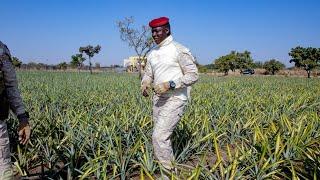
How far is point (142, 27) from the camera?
→ 33406 millimetres

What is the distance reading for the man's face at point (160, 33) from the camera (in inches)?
149

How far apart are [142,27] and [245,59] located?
112ft

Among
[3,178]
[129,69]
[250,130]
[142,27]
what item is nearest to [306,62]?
[142,27]

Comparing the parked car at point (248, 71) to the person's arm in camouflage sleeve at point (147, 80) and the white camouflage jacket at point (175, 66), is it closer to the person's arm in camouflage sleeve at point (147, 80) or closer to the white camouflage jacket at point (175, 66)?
the person's arm in camouflage sleeve at point (147, 80)

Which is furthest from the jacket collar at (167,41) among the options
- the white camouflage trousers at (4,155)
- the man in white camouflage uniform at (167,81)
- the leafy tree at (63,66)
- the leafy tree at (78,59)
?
the leafy tree at (63,66)

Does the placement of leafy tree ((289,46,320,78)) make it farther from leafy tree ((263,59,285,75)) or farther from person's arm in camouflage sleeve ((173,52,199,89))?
person's arm in camouflage sleeve ((173,52,199,89))

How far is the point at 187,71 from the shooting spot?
3.80 metres

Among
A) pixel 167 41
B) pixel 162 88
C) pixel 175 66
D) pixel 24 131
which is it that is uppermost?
pixel 167 41

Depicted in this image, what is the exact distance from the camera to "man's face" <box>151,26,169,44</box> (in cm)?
379

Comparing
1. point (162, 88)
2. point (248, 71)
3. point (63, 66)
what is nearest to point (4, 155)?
point (162, 88)

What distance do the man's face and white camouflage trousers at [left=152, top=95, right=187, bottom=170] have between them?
0.62m

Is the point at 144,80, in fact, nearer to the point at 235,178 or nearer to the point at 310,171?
the point at 235,178

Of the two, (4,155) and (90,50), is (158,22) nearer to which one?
(4,155)

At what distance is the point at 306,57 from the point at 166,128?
5111 cm
